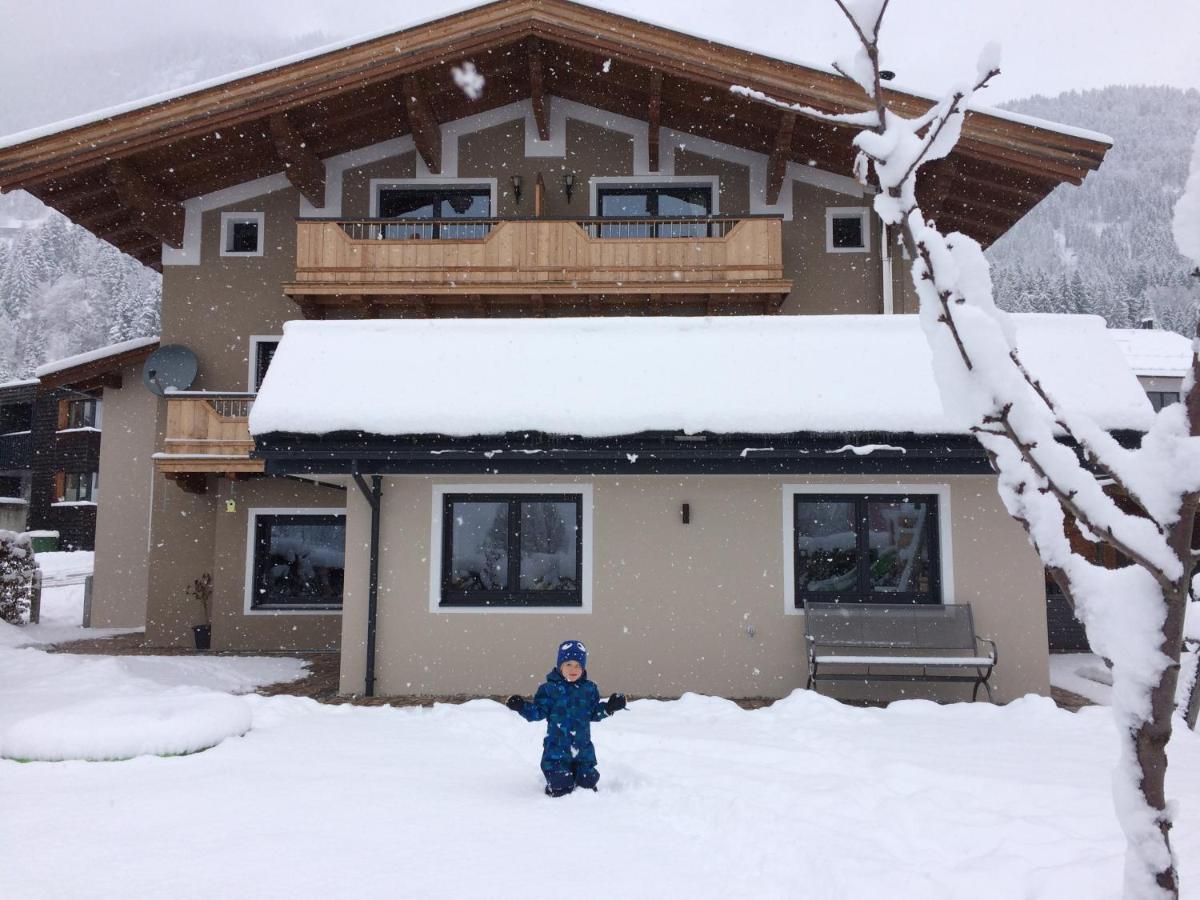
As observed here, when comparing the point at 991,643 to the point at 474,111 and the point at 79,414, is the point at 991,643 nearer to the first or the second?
the point at 474,111

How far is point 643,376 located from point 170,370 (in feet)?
29.3

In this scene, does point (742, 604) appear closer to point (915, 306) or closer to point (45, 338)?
point (915, 306)

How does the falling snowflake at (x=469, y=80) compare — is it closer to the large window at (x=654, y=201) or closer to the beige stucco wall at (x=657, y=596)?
the large window at (x=654, y=201)

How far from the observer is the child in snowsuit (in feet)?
17.8

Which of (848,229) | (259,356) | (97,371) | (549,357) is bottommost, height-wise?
(549,357)

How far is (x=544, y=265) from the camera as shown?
14008 mm

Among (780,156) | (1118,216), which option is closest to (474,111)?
(780,156)

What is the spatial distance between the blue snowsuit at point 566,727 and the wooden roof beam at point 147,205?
483 inches

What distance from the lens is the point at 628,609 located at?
935cm

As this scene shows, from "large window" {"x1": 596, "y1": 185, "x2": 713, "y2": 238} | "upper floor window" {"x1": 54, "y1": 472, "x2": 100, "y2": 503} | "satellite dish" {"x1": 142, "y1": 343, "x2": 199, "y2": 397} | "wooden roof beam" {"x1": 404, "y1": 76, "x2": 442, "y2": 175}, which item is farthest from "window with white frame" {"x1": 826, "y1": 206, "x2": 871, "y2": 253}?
"upper floor window" {"x1": 54, "y1": 472, "x2": 100, "y2": 503}

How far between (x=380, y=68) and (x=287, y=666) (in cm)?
897

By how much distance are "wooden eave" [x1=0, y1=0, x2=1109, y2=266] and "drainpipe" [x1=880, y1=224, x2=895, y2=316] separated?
1154 millimetres

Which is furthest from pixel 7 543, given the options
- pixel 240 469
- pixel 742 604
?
pixel 742 604

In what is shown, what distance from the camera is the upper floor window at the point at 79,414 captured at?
108ft
